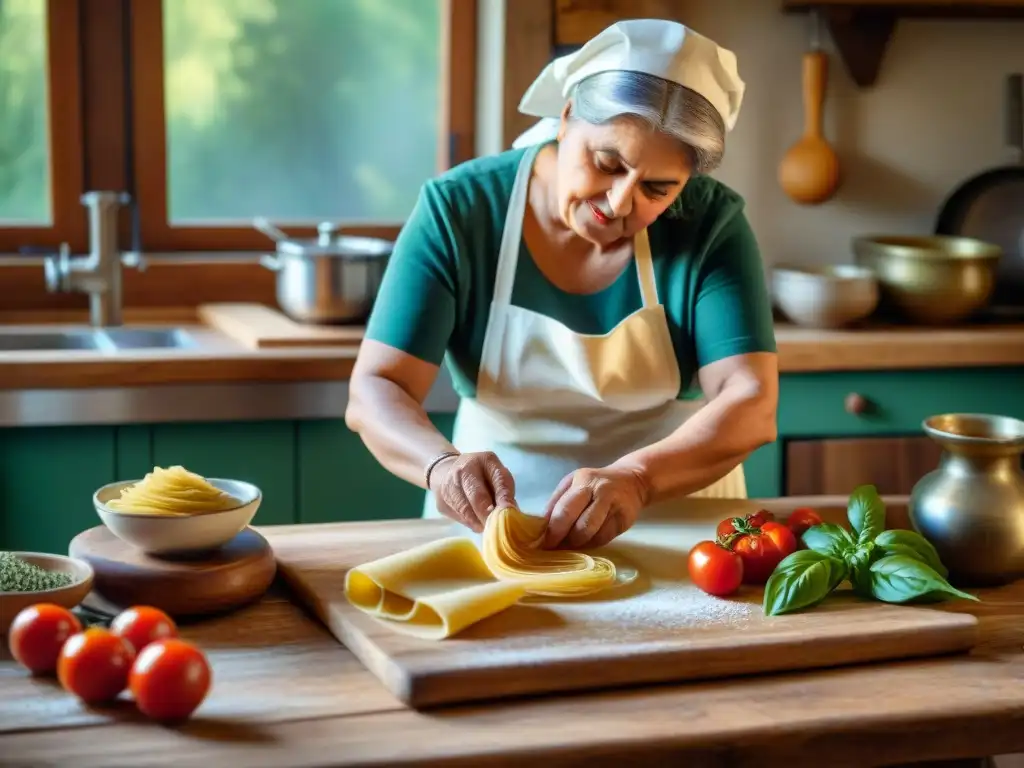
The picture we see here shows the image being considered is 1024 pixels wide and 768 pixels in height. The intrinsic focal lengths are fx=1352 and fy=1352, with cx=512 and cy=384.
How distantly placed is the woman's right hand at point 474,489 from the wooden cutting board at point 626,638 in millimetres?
125

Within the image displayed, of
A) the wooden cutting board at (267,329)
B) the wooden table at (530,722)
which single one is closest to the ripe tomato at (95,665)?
the wooden table at (530,722)

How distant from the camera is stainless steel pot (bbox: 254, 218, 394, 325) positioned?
2.77 m

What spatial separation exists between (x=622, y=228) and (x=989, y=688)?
83 centimetres

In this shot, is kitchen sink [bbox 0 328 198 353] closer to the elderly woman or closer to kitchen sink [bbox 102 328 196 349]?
kitchen sink [bbox 102 328 196 349]

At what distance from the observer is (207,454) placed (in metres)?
2.53

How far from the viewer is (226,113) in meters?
3.11

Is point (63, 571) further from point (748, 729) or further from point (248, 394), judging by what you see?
point (248, 394)

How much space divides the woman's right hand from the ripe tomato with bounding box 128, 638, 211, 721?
0.50 metres

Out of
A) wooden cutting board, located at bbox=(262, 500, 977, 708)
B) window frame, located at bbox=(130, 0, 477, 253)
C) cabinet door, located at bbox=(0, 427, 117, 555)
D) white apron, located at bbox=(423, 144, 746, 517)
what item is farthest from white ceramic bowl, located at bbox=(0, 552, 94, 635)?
window frame, located at bbox=(130, 0, 477, 253)

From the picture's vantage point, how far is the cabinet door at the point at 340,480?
2594mm

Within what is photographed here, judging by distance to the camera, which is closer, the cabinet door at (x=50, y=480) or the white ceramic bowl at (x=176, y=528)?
→ the white ceramic bowl at (x=176, y=528)

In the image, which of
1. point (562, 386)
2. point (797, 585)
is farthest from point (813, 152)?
point (797, 585)

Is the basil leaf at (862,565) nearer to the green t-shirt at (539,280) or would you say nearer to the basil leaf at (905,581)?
the basil leaf at (905,581)

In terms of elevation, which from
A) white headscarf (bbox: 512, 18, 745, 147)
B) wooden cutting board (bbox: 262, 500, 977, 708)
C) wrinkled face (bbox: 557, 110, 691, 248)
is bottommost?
wooden cutting board (bbox: 262, 500, 977, 708)
